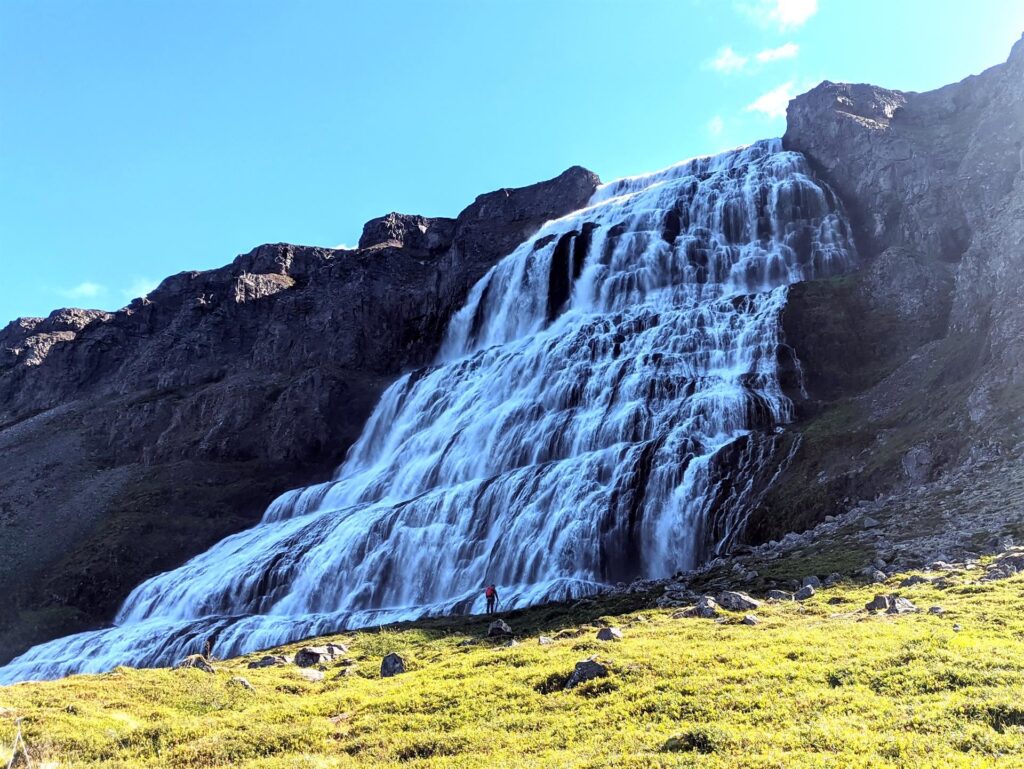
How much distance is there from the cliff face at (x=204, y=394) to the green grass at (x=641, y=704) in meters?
50.4

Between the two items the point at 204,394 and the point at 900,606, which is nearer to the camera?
the point at 900,606

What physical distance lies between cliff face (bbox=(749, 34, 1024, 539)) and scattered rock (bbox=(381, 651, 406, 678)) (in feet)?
60.9

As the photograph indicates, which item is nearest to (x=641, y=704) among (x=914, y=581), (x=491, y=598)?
(x=914, y=581)

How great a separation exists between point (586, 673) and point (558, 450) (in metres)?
31.1

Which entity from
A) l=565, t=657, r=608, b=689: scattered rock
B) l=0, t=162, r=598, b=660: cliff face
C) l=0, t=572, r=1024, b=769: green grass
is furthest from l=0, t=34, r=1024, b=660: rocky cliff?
l=565, t=657, r=608, b=689: scattered rock

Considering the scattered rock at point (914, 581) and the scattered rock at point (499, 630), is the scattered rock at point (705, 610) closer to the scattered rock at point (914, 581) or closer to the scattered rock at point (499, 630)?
the scattered rock at point (914, 581)

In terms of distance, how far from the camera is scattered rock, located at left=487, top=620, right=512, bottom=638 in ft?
76.8

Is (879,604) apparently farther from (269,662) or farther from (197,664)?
(197,664)

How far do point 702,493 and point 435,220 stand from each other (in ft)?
362

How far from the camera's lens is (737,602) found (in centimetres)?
1992

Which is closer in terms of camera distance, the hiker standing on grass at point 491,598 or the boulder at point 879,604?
the boulder at point 879,604

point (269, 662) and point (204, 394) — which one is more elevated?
point (204, 394)

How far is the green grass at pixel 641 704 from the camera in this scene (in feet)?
31.7

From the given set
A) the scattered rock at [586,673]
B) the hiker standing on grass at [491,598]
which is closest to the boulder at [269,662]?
the hiker standing on grass at [491,598]
